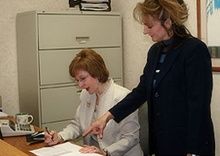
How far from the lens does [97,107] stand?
234cm

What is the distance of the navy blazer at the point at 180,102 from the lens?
1.76 metres

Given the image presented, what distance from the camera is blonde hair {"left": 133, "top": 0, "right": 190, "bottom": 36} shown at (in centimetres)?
180

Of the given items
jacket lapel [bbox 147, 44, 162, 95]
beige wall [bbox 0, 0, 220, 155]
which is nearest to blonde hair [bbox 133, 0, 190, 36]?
jacket lapel [bbox 147, 44, 162, 95]

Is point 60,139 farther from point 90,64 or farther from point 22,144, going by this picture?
point 90,64

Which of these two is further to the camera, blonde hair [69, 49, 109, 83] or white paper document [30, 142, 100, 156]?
blonde hair [69, 49, 109, 83]

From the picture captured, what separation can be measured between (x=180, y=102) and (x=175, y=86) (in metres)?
0.08

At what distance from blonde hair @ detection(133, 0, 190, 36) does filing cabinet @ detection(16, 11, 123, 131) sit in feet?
4.09

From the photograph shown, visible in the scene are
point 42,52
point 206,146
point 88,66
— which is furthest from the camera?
point 42,52

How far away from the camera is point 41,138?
2094 millimetres

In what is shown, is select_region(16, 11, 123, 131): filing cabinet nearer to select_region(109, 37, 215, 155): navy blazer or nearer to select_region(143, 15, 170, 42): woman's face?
select_region(109, 37, 215, 155): navy blazer

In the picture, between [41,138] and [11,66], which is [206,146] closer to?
[41,138]

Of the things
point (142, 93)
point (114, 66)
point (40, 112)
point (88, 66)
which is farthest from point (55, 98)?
point (142, 93)

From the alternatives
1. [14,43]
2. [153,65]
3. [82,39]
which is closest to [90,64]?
[153,65]

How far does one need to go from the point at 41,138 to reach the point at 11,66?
130 centimetres
